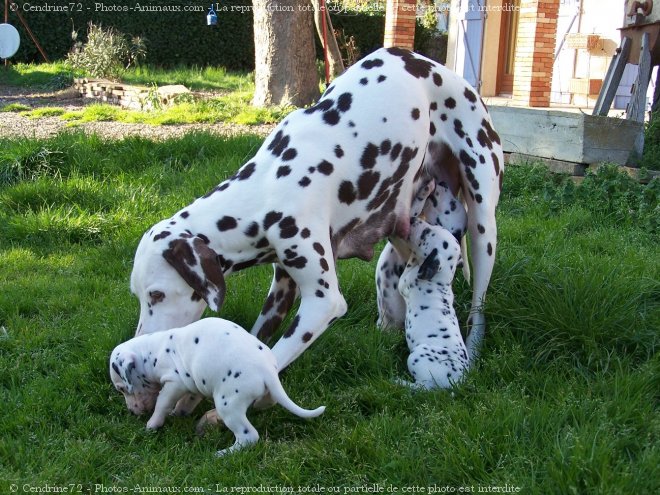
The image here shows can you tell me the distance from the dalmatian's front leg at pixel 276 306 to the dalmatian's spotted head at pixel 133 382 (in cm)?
86

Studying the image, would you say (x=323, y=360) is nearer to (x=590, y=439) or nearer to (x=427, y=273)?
(x=427, y=273)

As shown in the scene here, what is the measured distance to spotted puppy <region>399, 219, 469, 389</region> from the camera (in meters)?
4.00

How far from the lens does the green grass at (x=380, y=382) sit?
315 centimetres

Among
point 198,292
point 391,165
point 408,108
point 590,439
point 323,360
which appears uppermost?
point 408,108

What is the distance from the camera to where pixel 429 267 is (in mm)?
4434

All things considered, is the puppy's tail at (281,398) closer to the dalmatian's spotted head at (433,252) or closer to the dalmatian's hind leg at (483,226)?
the dalmatian's spotted head at (433,252)

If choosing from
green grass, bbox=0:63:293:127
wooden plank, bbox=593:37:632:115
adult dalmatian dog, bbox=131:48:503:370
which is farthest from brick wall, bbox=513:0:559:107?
adult dalmatian dog, bbox=131:48:503:370

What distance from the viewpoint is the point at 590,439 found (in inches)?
120

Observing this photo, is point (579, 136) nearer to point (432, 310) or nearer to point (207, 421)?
point (432, 310)

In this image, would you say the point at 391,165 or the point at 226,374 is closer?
the point at 226,374

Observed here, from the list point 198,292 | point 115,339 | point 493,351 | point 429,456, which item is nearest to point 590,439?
point 429,456

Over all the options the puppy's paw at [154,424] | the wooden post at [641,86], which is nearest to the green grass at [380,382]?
the puppy's paw at [154,424]

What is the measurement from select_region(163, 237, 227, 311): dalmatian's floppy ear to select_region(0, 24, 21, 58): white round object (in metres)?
15.6

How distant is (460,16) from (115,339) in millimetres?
14458
